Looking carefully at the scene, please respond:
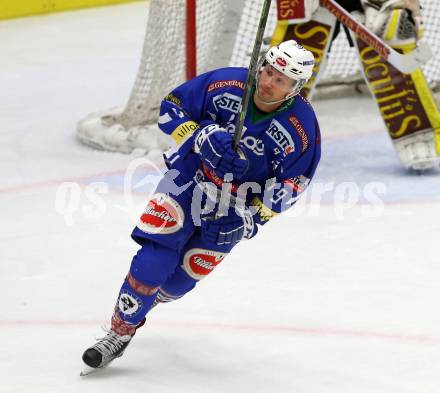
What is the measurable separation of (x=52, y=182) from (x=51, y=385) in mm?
2533

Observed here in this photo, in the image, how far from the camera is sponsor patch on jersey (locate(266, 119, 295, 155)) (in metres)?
3.84

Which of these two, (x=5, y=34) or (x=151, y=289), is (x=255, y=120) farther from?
(x=5, y=34)

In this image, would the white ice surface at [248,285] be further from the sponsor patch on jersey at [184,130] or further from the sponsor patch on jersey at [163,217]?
the sponsor patch on jersey at [184,130]

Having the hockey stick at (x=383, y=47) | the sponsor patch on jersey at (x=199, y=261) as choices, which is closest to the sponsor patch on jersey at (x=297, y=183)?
the sponsor patch on jersey at (x=199, y=261)

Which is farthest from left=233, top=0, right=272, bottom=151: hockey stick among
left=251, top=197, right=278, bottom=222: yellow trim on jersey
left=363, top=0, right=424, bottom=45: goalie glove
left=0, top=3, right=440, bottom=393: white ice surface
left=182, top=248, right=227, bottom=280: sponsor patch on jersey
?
left=363, top=0, right=424, bottom=45: goalie glove

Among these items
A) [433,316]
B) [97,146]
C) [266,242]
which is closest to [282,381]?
[433,316]

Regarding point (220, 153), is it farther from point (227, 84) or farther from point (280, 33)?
point (280, 33)

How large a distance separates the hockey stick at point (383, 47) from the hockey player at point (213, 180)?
2152 millimetres

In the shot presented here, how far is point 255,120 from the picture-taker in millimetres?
3838

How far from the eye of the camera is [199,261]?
3.96m

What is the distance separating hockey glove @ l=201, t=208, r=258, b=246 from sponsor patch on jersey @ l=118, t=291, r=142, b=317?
0.99ft
